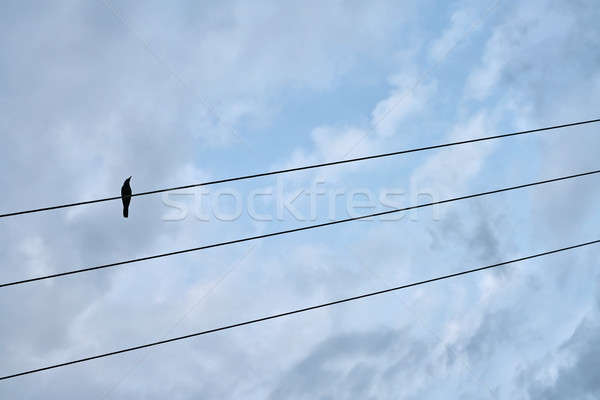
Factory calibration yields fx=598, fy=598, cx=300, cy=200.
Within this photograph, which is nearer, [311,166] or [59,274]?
[59,274]

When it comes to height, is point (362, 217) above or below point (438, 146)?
below

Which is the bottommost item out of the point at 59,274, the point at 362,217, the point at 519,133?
the point at 59,274

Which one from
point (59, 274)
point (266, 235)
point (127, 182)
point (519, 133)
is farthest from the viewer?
point (127, 182)

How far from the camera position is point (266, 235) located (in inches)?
422

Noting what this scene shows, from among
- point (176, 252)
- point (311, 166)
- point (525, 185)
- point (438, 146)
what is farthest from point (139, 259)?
point (525, 185)

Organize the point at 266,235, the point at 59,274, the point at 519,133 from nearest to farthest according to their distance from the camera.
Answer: the point at 59,274, the point at 266,235, the point at 519,133

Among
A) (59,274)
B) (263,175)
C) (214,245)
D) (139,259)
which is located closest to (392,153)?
(263,175)

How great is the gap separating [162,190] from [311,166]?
2.71 meters

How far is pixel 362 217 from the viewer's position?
1066cm

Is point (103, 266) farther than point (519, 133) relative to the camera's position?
No

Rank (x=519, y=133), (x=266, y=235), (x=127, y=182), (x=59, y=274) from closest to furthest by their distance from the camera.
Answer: (x=59, y=274)
(x=266, y=235)
(x=519, y=133)
(x=127, y=182)

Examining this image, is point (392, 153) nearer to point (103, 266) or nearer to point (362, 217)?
point (362, 217)

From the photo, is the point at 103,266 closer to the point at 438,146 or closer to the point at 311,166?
the point at 311,166

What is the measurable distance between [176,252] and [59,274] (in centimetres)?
195
